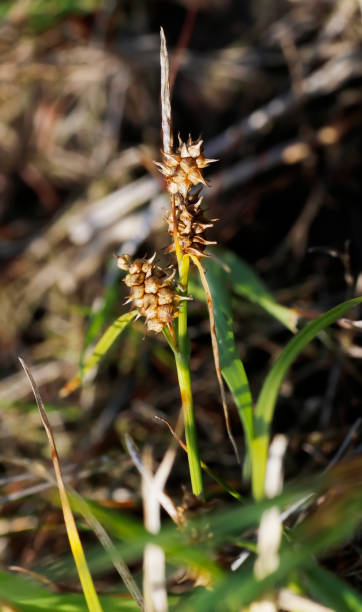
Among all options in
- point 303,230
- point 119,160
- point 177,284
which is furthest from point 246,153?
point 177,284

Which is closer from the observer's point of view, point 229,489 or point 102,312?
point 229,489

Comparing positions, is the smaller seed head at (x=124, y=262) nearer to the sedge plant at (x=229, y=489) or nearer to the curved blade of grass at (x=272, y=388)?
the sedge plant at (x=229, y=489)

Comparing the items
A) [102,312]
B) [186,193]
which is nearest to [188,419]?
[186,193]

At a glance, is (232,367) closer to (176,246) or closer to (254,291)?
(176,246)

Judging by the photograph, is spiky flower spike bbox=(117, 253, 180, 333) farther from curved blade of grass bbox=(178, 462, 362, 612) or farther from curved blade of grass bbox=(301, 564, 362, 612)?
curved blade of grass bbox=(301, 564, 362, 612)

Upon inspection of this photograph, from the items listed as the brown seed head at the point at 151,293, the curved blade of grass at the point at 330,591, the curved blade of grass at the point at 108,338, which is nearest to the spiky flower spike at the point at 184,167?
the brown seed head at the point at 151,293

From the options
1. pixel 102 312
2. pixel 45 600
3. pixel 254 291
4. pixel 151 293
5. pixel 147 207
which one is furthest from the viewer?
pixel 147 207
